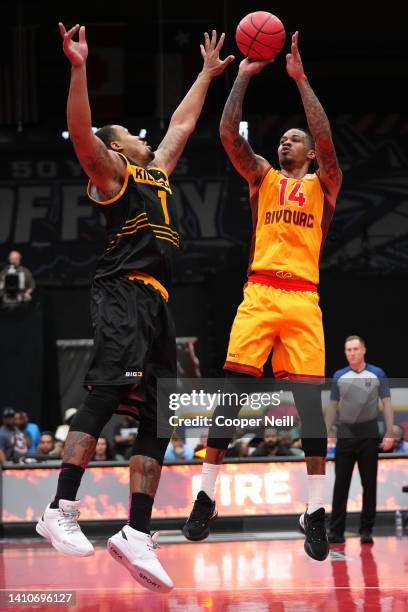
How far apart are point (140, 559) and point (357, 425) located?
19.9 feet

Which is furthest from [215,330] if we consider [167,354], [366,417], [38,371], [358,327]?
[167,354]

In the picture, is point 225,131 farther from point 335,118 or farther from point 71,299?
point 335,118

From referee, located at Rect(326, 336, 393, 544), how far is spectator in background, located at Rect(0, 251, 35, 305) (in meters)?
8.96

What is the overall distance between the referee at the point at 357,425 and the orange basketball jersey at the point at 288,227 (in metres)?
4.65

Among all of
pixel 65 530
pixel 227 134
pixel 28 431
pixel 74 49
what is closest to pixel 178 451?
pixel 28 431

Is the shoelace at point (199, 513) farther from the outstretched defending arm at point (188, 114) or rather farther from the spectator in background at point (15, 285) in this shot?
the spectator in background at point (15, 285)

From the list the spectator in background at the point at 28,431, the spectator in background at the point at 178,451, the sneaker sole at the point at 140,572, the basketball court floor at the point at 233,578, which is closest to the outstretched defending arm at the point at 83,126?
the sneaker sole at the point at 140,572

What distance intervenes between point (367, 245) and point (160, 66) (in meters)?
6.97

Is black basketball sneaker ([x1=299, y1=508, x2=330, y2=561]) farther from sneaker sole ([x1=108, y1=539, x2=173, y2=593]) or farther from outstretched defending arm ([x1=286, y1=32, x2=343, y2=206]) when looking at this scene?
outstretched defending arm ([x1=286, y1=32, x2=343, y2=206])

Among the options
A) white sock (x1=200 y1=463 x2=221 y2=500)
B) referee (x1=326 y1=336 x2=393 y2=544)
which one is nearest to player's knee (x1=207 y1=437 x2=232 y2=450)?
white sock (x1=200 y1=463 x2=221 y2=500)

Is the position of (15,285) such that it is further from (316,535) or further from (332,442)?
(316,535)

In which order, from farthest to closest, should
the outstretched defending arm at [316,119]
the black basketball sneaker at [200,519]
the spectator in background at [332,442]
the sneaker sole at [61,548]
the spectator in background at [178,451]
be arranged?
the spectator in background at [178,451] < the spectator in background at [332,442] < the outstretched defending arm at [316,119] < the black basketball sneaker at [200,519] < the sneaker sole at [61,548]

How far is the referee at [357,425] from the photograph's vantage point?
36.0ft

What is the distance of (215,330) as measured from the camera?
70.6ft
